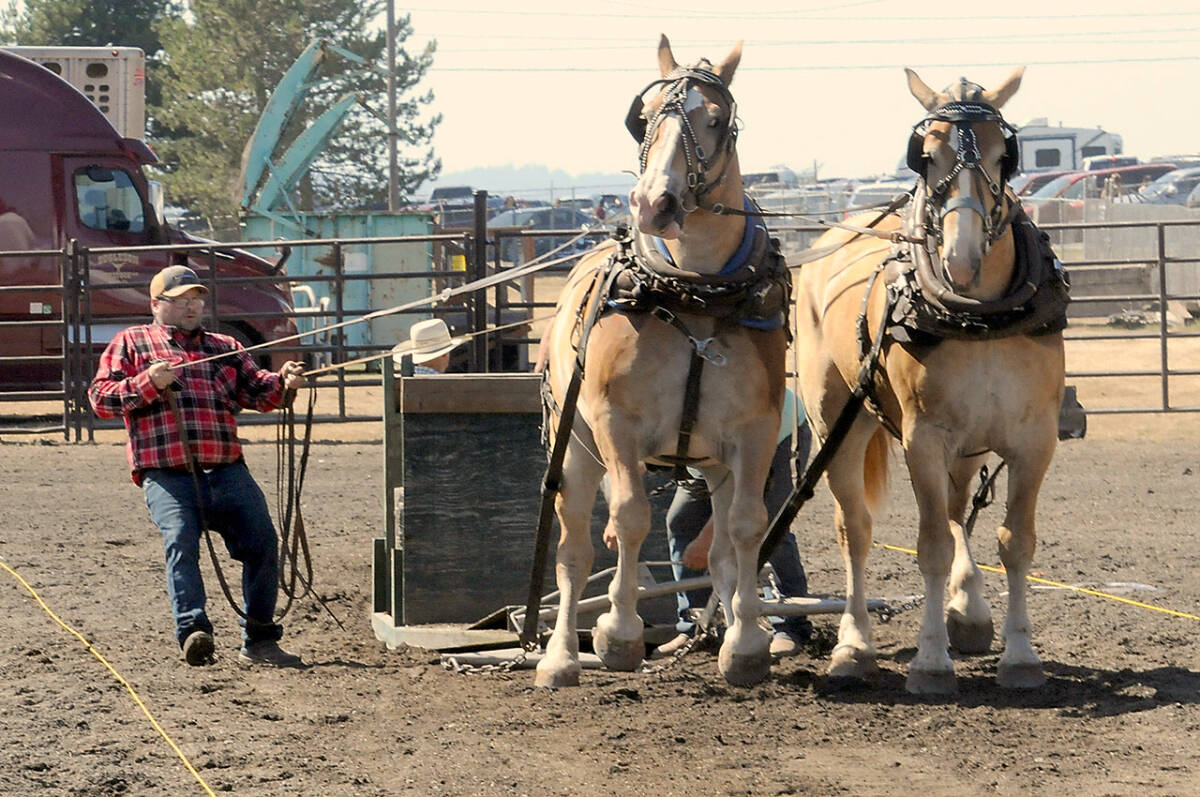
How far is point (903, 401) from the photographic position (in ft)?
18.8

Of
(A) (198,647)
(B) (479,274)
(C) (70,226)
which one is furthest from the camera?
(C) (70,226)

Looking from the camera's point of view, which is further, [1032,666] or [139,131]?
[139,131]

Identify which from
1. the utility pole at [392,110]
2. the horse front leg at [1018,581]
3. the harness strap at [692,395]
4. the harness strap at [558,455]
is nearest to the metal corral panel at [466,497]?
the harness strap at [558,455]

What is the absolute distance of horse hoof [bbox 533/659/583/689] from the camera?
599 centimetres

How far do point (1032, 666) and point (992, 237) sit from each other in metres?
1.54

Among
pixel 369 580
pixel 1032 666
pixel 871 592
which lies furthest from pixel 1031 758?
pixel 369 580

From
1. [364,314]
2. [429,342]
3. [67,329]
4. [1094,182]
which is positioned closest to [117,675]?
[429,342]

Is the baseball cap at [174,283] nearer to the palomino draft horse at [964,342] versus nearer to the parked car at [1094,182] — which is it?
the palomino draft horse at [964,342]

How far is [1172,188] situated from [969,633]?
31.5m

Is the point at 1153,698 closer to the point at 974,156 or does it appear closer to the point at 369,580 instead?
the point at 974,156

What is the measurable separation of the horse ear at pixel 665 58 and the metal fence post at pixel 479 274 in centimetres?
876

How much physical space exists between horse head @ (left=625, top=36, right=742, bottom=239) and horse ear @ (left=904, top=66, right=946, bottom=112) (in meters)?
0.61

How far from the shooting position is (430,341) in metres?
7.22

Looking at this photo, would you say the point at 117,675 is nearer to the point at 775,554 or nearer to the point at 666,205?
the point at 775,554
